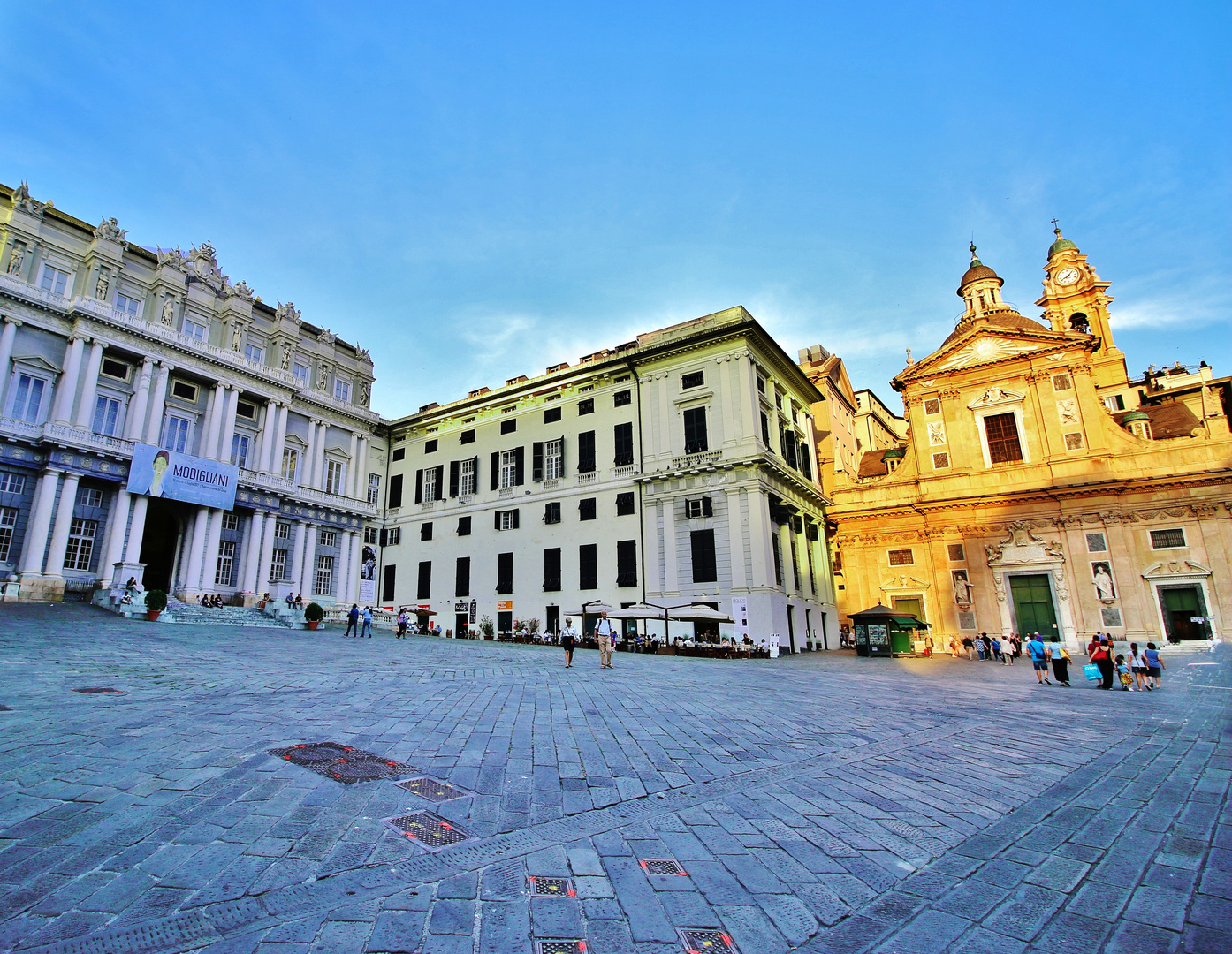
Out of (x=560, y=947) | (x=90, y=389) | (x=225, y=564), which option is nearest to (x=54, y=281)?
(x=90, y=389)

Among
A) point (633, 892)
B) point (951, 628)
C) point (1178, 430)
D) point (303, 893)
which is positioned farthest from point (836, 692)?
point (1178, 430)

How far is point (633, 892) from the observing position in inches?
138

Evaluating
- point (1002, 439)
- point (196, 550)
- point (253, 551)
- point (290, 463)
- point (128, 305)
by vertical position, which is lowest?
point (196, 550)

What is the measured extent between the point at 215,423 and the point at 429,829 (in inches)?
1482

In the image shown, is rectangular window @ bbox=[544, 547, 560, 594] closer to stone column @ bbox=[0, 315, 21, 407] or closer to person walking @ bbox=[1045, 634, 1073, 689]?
A: person walking @ bbox=[1045, 634, 1073, 689]

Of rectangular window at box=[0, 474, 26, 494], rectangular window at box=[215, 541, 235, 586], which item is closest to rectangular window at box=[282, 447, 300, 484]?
rectangular window at box=[215, 541, 235, 586]


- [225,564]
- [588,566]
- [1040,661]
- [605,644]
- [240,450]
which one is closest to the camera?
[1040,661]

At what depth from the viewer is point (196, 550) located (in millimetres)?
33000

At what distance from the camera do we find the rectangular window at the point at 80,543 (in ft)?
96.3

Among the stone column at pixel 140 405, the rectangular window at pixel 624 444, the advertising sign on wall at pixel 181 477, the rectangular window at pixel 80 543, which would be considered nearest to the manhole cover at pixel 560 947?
the rectangular window at pixel 624 444

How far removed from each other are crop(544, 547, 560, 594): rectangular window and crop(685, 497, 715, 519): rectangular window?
310 inches

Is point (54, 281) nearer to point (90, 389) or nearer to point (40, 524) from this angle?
point (90, 389)

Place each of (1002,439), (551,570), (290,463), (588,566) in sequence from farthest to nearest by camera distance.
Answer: (290,463)
(1002,439)
(551,570)
(588,566)

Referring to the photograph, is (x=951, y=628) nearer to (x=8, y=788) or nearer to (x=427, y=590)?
(x=427, y=590)
